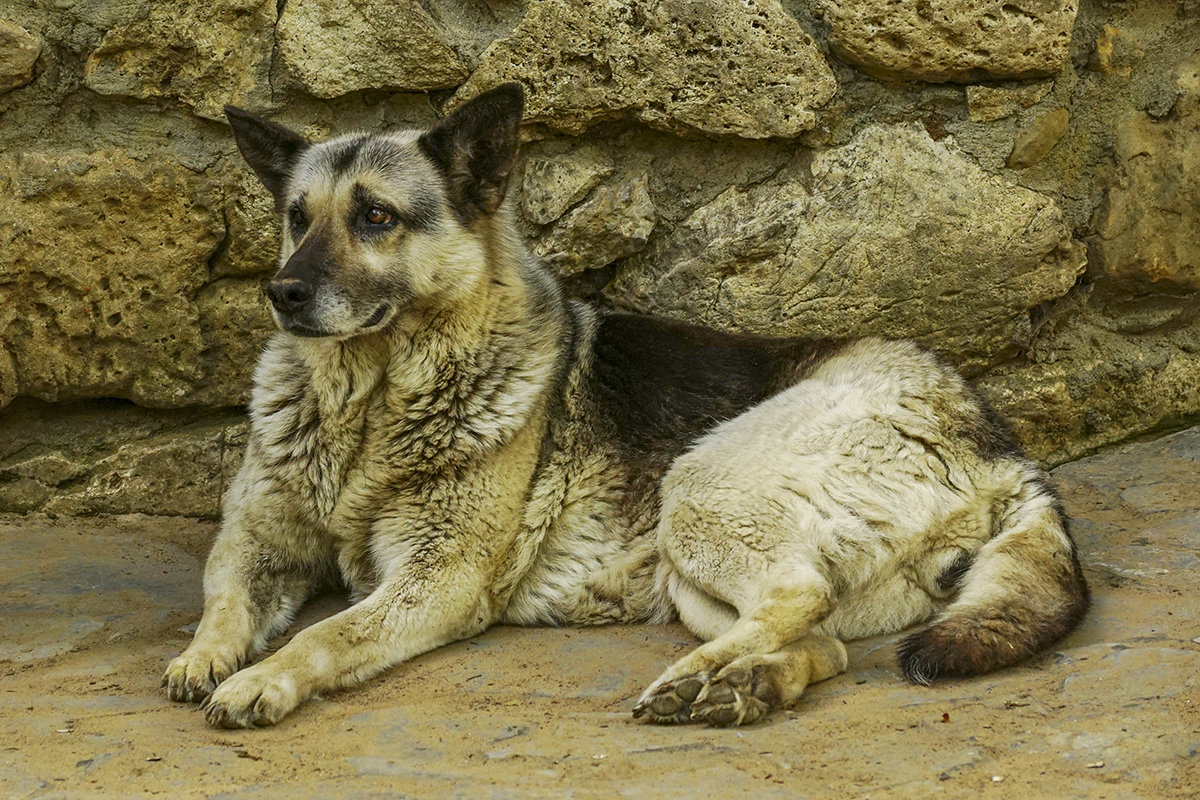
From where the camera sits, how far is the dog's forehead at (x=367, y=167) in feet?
14.9

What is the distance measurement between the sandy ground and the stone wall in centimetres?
92

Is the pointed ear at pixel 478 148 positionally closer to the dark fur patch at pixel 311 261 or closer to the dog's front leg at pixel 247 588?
the dark fur patch at pixel 311 261

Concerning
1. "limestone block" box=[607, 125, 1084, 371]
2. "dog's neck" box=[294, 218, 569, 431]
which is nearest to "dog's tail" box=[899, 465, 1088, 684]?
"limestone block" box=[607, 125, 1084, 371]

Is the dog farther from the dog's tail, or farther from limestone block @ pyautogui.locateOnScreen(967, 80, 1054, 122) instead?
limestone block @ pyautogui.locateOnScreen(967, 80, 1054, 122)

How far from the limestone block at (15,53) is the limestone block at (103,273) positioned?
30 cm

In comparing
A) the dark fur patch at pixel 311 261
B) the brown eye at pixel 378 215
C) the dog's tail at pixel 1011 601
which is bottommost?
the dog's tail at pixel 1011 601

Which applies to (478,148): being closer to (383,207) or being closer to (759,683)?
(383,207)

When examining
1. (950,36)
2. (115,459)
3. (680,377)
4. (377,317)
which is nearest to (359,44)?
(377,317)

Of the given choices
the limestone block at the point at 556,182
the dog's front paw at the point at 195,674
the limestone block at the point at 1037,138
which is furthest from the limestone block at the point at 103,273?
the limestone block at the point at 1037,138

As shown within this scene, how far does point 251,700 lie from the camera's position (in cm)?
361

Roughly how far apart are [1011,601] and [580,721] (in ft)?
4.42

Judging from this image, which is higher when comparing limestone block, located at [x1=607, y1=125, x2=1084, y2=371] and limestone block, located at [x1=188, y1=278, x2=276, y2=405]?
limestone block, located at [x1=607, y1=125, x2=1084, y2=371]

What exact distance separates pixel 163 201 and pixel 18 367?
894mm

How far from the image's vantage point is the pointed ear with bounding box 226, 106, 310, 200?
4.67 m
